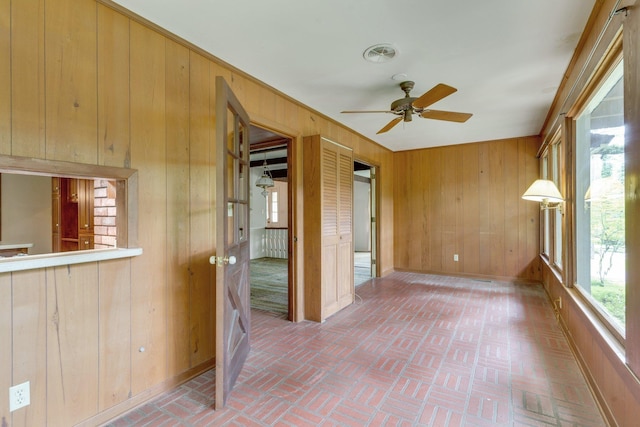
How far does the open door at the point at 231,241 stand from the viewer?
195 centimetres

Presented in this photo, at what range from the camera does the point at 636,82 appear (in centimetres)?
138

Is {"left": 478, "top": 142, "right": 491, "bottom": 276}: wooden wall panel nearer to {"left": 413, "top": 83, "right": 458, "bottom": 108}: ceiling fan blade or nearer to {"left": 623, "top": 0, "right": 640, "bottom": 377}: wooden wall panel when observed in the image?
{"left": 413, "top": 83, "right": 458, "bottom": 108}: ceiling fan blade

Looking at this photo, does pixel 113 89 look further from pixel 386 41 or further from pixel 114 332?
pixel 386 41

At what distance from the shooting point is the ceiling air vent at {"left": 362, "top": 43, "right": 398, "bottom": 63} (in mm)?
2334

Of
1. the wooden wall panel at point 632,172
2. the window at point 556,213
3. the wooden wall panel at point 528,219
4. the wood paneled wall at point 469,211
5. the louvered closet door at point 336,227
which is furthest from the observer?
the wood paneled wall at point 469,211

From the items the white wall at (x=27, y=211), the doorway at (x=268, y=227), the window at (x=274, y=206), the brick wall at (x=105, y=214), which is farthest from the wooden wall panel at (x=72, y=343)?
the window at (x=274, y=206)

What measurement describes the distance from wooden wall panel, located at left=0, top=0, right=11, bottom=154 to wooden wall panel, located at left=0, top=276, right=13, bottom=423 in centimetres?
65

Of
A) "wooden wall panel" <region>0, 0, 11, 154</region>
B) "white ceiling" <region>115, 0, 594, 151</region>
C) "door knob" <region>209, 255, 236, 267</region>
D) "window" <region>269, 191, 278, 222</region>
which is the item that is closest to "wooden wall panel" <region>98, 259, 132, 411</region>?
"door knob" <region>209, 255, 236, 267</region>

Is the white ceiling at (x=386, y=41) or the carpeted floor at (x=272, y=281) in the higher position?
the white ceiling at (x=386, y=41)

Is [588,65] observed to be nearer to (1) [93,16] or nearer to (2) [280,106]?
(2) [280,106]

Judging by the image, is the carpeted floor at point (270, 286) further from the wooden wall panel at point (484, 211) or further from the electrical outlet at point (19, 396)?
the wooden wall panel at point (484, 211)

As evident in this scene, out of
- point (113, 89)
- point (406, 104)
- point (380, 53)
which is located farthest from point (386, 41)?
point (113, 89)

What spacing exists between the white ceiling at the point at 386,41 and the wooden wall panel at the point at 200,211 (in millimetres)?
316

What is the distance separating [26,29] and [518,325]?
15.3 ft
